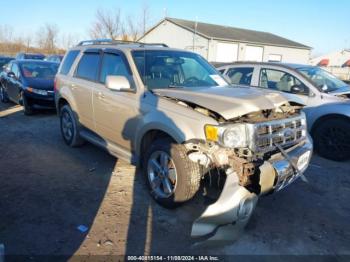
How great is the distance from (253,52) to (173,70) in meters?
31.5

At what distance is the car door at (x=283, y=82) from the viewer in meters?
6.21

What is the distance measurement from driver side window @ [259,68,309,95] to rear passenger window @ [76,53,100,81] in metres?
3.64

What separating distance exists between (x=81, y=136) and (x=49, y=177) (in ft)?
3.82

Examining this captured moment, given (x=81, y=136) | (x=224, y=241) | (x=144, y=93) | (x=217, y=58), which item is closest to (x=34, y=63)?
(x=81, y=136)

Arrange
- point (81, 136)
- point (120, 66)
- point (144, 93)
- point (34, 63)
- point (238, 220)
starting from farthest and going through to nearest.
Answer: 1. point (34, 63)
2. point (81, 136)
3. point (120, 66)
4. point (144, 93)
5. point (238, 220)

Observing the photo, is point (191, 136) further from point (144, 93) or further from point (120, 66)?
point (120, 66)

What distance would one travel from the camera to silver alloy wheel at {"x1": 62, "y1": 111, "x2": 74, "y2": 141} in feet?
19.5

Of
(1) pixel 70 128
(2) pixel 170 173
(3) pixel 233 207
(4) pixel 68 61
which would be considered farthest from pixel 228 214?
(4) pixel 68 61

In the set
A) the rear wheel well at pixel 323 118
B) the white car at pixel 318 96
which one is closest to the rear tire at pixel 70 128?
the white car at pixel 318 96

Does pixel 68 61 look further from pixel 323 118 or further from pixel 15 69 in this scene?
pixel 15 69

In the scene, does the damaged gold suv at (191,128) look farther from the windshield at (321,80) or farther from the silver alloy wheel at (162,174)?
the windshield at (321,80)

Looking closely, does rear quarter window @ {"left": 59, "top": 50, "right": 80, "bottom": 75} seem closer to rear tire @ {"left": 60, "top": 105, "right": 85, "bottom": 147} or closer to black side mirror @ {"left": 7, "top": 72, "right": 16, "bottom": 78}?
rear tire @ {"left": 60, "top": 105, "right": 85, "bottom": 147}

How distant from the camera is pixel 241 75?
7156 millimetres

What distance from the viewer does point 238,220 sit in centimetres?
298
